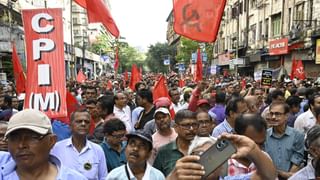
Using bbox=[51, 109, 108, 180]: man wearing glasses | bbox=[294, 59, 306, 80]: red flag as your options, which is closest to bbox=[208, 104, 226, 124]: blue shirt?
bbox=[51, 109, 108, 180]: man wearing glasses

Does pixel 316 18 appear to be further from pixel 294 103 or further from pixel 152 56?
pixel 152 56

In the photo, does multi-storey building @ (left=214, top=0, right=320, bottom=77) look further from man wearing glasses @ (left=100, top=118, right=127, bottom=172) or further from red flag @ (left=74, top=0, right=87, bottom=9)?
man wearing glasses @ (left=100, top=118, right=127, bottom=172)

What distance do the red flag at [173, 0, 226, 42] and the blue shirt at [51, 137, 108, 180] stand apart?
253 centimetres

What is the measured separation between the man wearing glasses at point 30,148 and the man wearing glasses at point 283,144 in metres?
2.60

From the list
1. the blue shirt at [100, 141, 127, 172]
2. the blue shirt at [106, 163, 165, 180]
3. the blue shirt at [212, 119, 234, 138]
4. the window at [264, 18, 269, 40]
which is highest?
the window at [264, 18, 269, 40]

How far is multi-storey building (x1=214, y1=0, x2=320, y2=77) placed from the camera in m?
22.3

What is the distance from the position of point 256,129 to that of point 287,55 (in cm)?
2422

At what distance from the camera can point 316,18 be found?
21.4 metres

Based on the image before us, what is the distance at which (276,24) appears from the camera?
29.1 meters

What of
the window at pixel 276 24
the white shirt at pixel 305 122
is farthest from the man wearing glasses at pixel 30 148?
the window at pixel 276 24

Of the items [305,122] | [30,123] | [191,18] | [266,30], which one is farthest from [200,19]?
[266,30]

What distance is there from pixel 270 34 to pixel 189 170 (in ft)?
97.7

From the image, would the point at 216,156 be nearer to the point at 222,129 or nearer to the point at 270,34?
the point at 222,129

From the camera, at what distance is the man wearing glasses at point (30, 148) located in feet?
6.98
